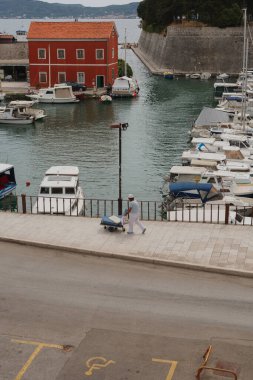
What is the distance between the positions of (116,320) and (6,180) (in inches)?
643

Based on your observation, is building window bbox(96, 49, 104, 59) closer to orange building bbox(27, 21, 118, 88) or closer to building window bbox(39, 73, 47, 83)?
orange building bbox(27, 21, 118, 88)

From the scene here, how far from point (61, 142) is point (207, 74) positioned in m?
47.4

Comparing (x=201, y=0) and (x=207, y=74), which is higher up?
(x=201, y=0)

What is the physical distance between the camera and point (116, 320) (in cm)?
1148

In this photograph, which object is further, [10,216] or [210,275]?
[10,216]

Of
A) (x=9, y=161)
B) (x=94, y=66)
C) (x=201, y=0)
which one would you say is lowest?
(x=9, y=161)

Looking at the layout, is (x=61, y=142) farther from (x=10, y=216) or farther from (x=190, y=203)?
(x=10, y=216)

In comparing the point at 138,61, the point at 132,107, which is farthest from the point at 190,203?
the point at 138,61

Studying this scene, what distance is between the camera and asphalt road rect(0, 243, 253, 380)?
10.0m

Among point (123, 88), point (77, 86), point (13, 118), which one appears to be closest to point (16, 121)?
point (13, 118)

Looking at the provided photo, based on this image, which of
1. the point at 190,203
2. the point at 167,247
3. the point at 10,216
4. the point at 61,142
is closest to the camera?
the point at 167,247

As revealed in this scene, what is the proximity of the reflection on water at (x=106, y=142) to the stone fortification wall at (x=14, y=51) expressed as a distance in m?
21.9

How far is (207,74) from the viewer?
3307 inches

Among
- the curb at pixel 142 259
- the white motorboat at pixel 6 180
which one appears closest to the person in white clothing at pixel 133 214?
the curb at pixel 142 259
